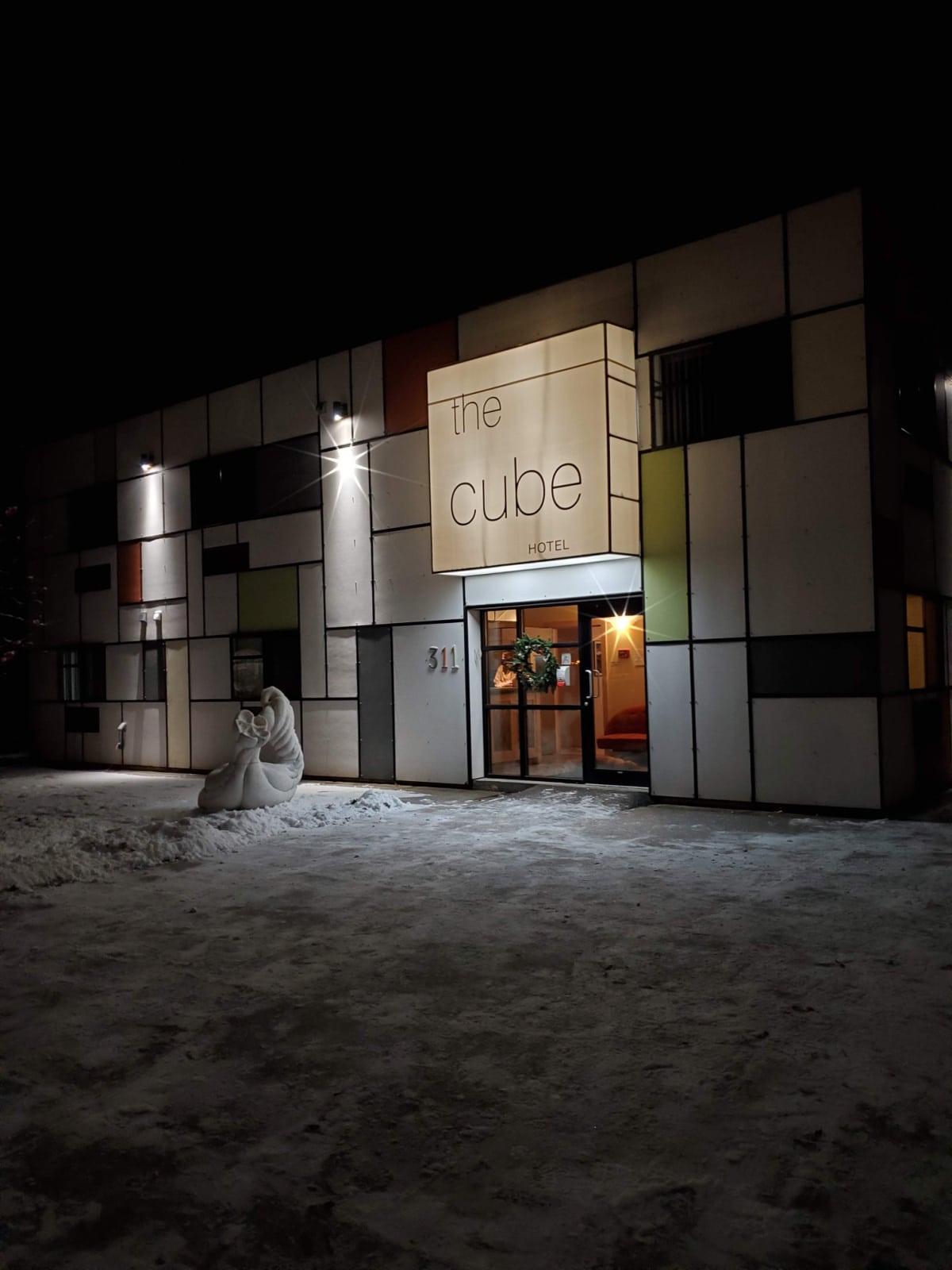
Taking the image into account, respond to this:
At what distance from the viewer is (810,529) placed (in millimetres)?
11117

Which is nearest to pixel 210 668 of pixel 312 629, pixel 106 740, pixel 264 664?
pixel 264 664

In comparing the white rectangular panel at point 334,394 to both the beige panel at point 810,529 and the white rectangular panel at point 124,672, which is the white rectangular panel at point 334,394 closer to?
the white rectangular panel at point 124,672

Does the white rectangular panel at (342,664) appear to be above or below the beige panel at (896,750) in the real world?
above

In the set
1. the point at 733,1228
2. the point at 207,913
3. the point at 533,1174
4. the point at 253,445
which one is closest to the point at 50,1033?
the point at 207,913

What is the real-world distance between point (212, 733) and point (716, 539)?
1038 cm

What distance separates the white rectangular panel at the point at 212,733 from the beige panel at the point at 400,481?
4.91 meters

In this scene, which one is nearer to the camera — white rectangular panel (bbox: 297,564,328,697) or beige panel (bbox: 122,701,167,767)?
white rectangular panel (bbox: 297,564,328,697)

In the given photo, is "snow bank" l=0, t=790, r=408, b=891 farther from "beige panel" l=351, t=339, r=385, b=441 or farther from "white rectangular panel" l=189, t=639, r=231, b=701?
"beige panel" l=351, t=339, r=385, b=441

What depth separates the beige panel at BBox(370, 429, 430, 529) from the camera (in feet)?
47.7

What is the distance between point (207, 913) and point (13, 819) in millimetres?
6332

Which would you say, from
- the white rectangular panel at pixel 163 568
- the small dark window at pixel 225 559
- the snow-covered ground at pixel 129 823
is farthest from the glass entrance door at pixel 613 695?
the white rectangular panel at pixel 163 568

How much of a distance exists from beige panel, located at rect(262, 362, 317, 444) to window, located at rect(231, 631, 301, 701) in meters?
3.58

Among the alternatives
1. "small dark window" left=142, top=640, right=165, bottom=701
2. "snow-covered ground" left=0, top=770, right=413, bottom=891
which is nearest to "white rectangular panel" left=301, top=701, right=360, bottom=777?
"snow-covered ground" left=0, top=770, right=413, bottom=891

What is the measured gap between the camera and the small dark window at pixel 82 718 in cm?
1992
